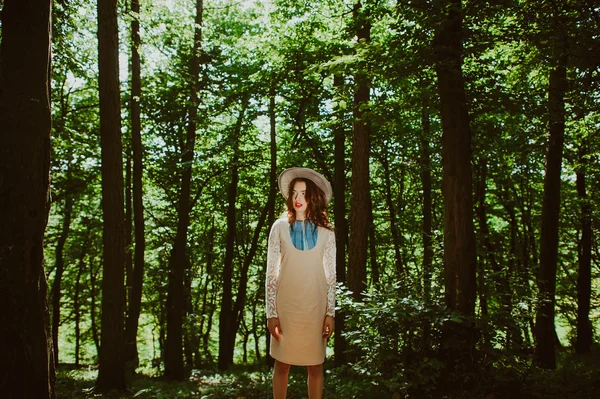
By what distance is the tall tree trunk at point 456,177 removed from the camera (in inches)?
247

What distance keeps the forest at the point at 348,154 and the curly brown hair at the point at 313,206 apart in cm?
190

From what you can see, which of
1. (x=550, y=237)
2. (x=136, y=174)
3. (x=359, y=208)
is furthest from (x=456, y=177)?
(x=136, y=174)

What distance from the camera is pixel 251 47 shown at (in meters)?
12.4

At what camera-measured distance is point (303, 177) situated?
4387mm

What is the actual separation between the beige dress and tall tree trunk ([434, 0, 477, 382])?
2919mm

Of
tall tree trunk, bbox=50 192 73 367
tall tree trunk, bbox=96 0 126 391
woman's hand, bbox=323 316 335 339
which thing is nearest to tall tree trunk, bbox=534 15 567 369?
woman's hand, bbox=323 316 335 339

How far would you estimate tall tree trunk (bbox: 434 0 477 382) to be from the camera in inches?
247

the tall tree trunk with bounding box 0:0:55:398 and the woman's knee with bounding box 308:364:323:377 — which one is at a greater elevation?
the tall tree trunk with bounding box 0:0:55:398

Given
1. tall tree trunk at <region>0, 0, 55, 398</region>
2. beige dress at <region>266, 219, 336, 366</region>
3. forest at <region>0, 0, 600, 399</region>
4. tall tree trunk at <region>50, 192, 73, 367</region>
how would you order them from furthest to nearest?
tall tree trunk at <region>50, 192, 73, 367</region>
beige dress at <region>266, 219, 336, 366</region>
forest at <region>0, 0, 600, 399</region>
tall tree trunk at <region>0, 0, 55, 398</region>

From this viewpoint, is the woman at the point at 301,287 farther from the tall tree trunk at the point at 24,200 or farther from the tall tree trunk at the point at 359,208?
the tall tree trunk at the point at 359,208

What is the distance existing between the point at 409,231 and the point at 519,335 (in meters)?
15.2

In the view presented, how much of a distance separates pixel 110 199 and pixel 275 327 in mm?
5306

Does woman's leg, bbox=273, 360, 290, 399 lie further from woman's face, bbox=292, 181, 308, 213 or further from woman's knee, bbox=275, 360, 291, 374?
woman's face, bbox=292, 181, 308, 213

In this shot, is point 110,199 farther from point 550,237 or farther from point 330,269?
point 550,237
